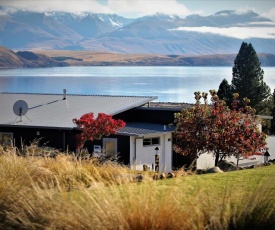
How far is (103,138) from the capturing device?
30.6 m

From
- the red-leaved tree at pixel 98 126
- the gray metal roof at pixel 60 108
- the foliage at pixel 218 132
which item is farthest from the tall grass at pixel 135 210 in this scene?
the gray metal roof at pixel 60 108

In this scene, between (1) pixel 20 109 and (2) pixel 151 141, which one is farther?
(1) pixel 20 109

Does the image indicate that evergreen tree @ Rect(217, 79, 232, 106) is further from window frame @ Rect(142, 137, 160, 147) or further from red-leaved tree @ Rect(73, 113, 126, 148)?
red-leaved tree @ Rect(73, 113, 126, 148)

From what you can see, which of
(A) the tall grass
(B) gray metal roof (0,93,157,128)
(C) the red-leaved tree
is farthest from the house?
(A) the tall grass

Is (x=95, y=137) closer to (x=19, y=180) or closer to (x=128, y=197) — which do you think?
(x=19, y=180)

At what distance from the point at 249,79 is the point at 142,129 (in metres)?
34.5

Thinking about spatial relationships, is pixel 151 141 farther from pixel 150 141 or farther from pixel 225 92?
pixel 225 92

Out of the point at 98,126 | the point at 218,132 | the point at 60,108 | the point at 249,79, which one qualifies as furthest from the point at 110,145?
the point at 249,79

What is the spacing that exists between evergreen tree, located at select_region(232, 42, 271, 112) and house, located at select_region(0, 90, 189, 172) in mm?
26757

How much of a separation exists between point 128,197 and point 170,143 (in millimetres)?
24715

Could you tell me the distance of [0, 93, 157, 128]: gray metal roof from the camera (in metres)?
32.8

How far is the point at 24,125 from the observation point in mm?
32188

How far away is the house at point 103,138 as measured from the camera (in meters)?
30.5

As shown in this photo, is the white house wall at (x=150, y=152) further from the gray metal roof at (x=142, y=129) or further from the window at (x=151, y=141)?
the gray metal roof at (x=142, y=129)
